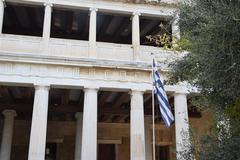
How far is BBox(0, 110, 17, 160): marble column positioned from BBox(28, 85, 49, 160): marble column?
4199 mm

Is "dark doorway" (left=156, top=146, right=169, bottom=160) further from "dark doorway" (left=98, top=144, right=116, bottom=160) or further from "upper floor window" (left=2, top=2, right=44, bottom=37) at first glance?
"upper floor window" (left=2, top=2, right=44, bottom=37)

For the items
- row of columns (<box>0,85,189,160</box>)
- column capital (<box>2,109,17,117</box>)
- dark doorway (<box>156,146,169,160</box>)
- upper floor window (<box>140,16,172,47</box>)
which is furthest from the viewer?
dark doorway (<box>156,146,169,160</box>)

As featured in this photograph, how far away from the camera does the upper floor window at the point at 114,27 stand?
14.8 m

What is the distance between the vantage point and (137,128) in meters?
Answer: 11.9

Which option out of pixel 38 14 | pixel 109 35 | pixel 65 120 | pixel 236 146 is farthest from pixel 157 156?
pixel 236 146

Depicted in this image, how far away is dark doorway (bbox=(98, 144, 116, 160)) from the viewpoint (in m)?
17.8

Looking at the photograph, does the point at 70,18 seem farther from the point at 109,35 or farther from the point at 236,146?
the point at 236,146

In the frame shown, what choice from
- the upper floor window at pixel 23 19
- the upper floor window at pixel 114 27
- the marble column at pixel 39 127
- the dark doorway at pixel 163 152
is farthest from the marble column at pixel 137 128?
the dark doorway at pixel 163 152

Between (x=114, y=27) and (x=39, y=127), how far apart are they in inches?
262

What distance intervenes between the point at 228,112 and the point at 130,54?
7447 millimetres

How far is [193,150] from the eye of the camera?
6.14 m

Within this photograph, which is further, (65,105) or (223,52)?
(65,105)

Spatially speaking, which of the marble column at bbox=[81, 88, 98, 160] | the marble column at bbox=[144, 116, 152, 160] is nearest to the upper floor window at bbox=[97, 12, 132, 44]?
the marble column at bbox=[81, 88, 98, 160]

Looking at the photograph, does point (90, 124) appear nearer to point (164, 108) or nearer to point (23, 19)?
point (164, 108)
